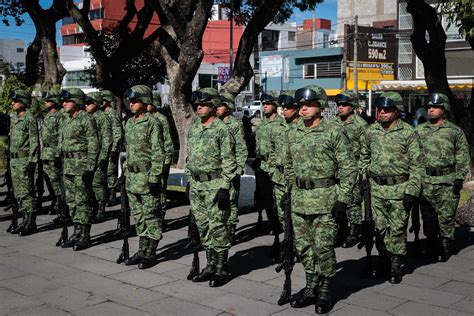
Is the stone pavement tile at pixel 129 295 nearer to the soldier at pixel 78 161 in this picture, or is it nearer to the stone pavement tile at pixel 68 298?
the stone pavement tile at pixel 68 298

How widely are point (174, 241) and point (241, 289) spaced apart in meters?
2.75

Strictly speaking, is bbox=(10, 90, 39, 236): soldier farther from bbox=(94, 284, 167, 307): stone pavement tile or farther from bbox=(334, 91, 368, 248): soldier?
bbox=(334, 91, 368, 248): soldier

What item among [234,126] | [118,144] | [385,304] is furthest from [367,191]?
[118,144]

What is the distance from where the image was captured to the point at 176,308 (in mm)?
6129

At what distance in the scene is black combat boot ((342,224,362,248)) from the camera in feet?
29.1

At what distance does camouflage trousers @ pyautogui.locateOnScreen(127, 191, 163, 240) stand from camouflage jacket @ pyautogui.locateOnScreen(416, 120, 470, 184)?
3.52 metres

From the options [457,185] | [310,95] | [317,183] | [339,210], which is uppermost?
[310,95]

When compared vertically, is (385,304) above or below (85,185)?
below

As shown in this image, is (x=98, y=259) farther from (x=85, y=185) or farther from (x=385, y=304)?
(x=385, y=304)

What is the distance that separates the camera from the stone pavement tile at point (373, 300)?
6.14 meters

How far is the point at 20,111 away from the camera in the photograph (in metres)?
9.75

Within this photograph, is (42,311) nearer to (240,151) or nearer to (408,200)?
(240,151)

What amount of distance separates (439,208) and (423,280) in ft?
4.21

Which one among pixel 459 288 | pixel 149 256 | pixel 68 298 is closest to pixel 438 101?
pixel 459 288
